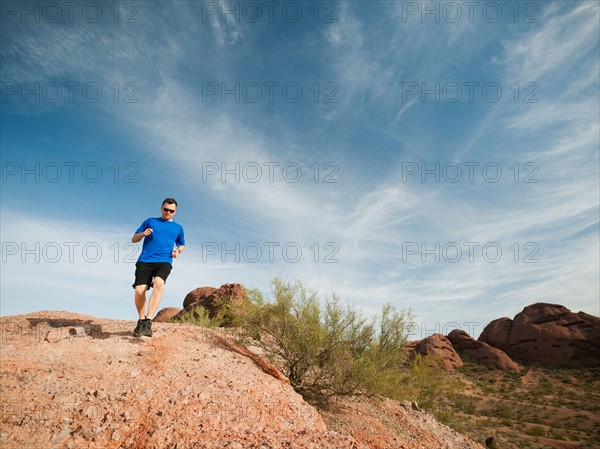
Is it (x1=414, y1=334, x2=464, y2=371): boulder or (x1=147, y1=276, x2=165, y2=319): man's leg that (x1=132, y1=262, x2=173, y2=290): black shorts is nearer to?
(x1=147, y1=276, x2=165, y2=319): man's leg

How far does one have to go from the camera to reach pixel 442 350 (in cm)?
4084

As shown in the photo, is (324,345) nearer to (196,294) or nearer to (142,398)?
(142,398)

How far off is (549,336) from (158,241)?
50.4m

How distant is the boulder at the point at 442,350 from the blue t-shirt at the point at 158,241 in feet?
124

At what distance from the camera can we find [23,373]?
181 inches

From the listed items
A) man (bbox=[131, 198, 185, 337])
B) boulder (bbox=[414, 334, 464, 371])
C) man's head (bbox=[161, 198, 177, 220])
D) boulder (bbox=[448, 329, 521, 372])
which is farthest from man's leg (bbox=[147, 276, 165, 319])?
boulder (bbox=[448, 329, 521, 372])

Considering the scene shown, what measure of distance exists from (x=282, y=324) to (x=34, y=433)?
17.0 ft

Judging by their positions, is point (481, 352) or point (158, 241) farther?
point (481, 352)

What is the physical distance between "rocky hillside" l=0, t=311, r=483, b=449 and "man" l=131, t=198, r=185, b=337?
498 mm

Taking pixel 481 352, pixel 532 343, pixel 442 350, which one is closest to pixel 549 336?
pixel 532 343

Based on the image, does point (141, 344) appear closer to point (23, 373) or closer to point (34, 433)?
point (23, 373)

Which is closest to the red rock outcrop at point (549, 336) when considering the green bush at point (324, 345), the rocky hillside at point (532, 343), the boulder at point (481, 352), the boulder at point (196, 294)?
the rocky hillside at point (532, 343)

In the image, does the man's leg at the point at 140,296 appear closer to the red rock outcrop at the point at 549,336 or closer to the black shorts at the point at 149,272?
the black shorts at the point at 149,272

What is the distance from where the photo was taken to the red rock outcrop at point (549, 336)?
40.3m
